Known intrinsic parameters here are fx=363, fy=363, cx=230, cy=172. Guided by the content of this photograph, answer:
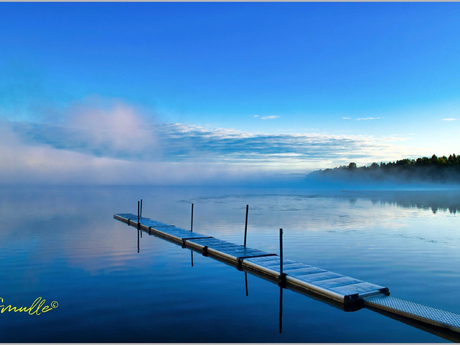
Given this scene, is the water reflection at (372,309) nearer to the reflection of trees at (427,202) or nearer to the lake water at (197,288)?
the lake water at (197,288)

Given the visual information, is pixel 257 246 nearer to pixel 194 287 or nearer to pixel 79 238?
pixel 194 287

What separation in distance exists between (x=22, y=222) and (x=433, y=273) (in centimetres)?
3356

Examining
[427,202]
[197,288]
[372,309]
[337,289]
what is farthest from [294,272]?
[427,202]

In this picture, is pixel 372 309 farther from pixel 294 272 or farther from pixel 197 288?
pixel 197 288

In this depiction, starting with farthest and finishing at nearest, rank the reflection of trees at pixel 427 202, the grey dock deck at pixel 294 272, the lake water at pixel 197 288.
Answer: the reflection of trees at pixel 427 202, the grey dock deck at pixel 294 272, the lake water at pixel 197 288

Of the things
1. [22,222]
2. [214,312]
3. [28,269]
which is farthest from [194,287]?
[22,222]

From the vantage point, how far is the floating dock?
8906 mm

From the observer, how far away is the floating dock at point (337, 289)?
8906 millimetres

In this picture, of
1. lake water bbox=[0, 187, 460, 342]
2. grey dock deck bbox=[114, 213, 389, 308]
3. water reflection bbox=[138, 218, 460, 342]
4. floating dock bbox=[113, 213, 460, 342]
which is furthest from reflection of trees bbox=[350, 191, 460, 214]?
water reflection bbox=[138, 218, 460, 342]

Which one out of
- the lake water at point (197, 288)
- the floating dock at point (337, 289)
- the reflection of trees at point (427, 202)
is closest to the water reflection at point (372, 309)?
the floating dock at point (337, 289)

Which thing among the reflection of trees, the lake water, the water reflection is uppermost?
the water reflection

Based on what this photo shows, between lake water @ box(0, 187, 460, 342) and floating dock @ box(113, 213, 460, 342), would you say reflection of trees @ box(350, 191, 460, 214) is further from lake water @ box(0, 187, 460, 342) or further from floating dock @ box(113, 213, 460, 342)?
floating dock @ box(113, 213, 460, 342)

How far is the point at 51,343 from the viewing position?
8.70 metres

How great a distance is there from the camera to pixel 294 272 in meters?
13.2
